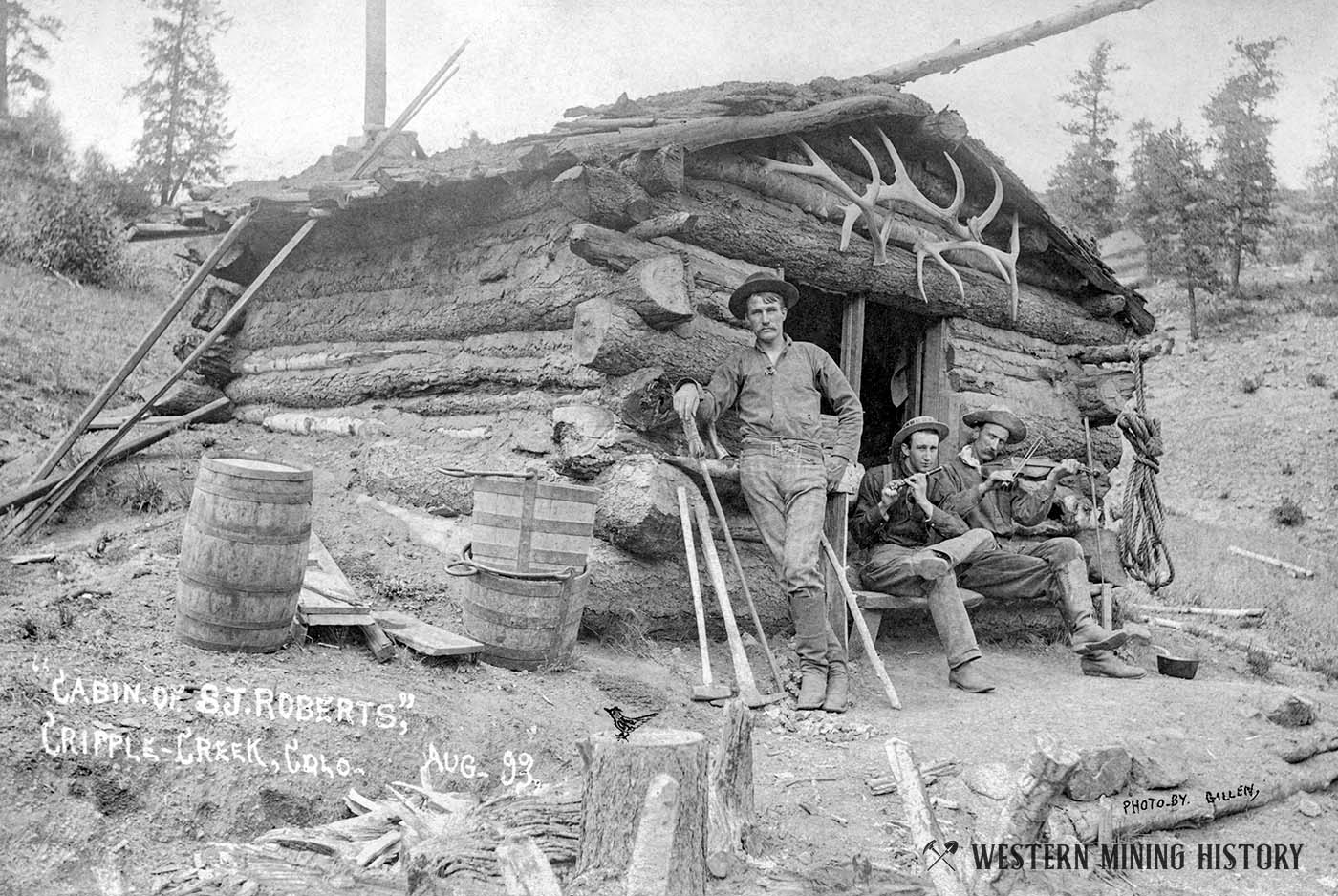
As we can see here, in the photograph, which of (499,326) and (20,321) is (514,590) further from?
(20,321)

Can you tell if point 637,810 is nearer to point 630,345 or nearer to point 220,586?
point 220,586

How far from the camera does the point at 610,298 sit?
5719 mm

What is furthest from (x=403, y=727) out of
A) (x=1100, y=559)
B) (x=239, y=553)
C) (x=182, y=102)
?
(x=182, y=102)

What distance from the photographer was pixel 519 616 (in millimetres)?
4785

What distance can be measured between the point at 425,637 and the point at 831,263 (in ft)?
12.8

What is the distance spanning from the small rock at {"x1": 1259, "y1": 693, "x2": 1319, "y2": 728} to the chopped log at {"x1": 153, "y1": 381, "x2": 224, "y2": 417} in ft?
28.4

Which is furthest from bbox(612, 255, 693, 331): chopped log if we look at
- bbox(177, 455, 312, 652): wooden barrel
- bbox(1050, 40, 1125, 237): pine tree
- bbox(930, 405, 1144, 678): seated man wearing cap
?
bbox(1050, 40, 1125, 237): pine tree

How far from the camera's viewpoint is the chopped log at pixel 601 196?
556 centimetres

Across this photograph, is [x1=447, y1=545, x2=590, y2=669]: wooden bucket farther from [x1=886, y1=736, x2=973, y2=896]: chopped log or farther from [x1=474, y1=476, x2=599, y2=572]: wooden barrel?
[x1=886, y1=736, x2=973, y2=896]: chopped log

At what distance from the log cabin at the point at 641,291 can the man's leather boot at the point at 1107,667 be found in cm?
188

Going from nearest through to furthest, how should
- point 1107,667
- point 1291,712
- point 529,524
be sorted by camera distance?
point 529,524
point 1291,712
point 1107,667

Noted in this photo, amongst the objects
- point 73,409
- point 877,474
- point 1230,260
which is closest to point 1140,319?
point 877,474

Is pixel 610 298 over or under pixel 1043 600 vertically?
over

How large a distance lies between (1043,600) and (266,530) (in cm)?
587
